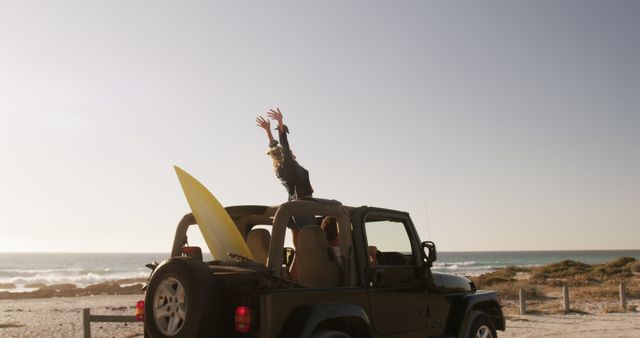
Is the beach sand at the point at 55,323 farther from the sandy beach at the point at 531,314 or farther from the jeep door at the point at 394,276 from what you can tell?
the jeep door at the point at 394,276

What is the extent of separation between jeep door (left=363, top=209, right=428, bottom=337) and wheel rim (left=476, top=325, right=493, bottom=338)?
4.15 ft

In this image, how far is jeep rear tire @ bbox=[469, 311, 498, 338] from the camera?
7.64 metres

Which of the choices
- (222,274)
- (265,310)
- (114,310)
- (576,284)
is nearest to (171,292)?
(222,274)

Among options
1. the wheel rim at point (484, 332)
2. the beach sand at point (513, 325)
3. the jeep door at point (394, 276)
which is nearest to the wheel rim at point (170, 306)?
the jeep door at point (394, 276)

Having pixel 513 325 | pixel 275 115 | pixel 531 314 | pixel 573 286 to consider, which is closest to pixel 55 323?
pixel 513 325

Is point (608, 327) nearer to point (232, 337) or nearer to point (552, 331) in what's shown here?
point (552, 331)

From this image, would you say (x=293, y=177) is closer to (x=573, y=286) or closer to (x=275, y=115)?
(x=275, y=115)

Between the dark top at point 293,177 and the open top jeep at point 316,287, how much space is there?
35 centimetres

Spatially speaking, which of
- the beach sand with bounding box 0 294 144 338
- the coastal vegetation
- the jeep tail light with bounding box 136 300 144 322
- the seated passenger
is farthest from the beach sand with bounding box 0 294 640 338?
the jeep tail light with bounding box 136 300 144 322

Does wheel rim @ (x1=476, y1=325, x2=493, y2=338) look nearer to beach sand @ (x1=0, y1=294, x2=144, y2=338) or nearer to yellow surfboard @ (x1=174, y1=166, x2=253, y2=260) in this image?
yellow surfboard @ (x1=174, y1=166, x2=253, y2=260)

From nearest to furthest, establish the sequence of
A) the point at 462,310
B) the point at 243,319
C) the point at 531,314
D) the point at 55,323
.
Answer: the point at 243,319 → the point at 462,310 → the point at 531,314 → the point at 55,323

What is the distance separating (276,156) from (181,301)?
2.52m

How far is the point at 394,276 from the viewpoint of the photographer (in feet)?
21.2

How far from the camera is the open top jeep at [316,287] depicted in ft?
16.1
